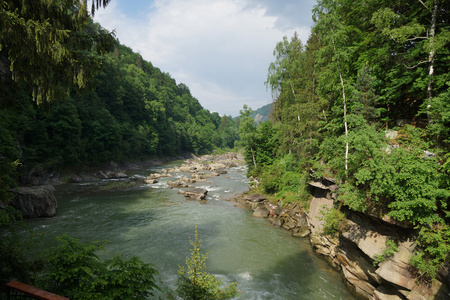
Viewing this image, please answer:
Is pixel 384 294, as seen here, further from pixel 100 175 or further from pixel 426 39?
pixel 100 175

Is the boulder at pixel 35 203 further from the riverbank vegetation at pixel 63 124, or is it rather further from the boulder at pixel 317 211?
the boulder at pixel 317 211

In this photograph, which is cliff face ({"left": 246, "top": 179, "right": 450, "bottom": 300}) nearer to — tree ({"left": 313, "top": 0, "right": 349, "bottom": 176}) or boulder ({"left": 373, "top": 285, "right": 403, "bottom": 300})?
boulder ({"left": 373, "top": 285, "right": 403, "bottom": 300})

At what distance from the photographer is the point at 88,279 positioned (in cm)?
559

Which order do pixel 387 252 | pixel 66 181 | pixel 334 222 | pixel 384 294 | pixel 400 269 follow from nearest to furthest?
pixel 400 269, pixel 387 252, pixel 384 294, pixel 334 222, pixel 66 181

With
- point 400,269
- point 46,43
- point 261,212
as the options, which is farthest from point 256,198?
Result: point 46,43

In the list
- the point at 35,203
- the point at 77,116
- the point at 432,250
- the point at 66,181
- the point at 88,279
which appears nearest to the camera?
the point at 88,279

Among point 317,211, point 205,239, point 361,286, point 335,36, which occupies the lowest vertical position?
point 205,239

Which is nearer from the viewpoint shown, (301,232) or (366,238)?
(366,238)

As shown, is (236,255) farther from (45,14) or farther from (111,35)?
(45,14)

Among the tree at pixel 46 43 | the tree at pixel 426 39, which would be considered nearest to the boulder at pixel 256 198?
the tree at pixel 426 39

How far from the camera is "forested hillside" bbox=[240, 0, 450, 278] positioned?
8594 mm

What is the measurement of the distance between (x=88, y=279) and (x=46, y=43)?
6.58 metres

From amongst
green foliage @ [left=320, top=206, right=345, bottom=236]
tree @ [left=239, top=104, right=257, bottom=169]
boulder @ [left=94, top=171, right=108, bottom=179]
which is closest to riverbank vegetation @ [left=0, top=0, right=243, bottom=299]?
boulder @ [left=94, top=171, right=108, bottom=179]

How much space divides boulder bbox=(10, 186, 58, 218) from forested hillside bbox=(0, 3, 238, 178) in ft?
11.6
